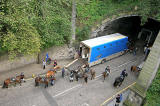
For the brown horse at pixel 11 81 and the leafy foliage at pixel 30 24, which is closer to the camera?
the leafy foliage at pixel 30 24

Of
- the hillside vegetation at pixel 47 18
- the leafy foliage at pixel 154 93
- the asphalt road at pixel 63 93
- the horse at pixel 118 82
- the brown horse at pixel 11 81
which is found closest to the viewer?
the leafy foliage at pixel 154 93

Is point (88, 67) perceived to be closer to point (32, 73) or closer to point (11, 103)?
point (32, 73)

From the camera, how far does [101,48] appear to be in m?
19.0

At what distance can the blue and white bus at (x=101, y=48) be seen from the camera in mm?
18531

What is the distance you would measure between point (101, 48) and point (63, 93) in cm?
722

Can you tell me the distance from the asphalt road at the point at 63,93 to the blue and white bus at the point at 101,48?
241cm

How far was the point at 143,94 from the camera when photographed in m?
12.8

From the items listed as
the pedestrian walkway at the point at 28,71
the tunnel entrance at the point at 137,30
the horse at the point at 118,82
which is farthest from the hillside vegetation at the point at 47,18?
the horse at the point at 118,82

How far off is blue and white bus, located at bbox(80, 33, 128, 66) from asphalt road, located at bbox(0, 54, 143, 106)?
2.41m

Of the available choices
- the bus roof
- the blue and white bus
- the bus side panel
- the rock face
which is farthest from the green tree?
the bus side panel

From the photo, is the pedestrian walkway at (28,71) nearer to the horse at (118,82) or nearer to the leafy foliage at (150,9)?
the horse at (118,82)

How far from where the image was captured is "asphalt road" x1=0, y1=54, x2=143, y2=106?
547 inches

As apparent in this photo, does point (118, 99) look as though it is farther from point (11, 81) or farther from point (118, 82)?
point (11, 81)

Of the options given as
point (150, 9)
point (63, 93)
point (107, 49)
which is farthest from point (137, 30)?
point (63, 93)
